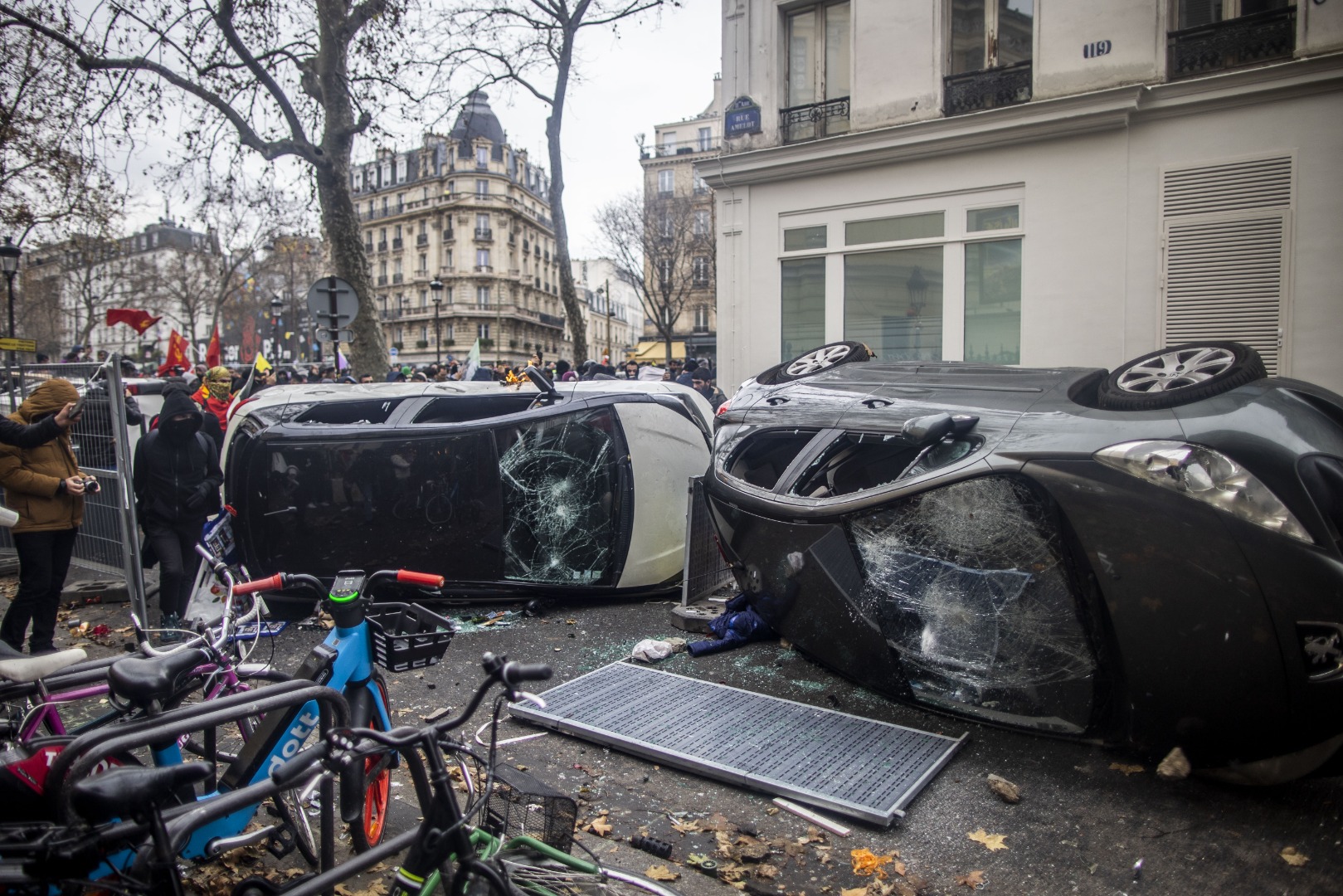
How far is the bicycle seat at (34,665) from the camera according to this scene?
2.74 metres

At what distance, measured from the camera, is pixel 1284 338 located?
1029cm

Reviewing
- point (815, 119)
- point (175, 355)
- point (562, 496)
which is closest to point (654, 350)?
point (815, 119)

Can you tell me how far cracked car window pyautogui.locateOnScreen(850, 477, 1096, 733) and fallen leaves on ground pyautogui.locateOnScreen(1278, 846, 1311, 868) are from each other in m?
0.72

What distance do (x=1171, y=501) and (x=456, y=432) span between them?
4.65 m

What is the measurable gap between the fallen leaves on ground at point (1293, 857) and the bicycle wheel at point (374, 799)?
3.02 meters

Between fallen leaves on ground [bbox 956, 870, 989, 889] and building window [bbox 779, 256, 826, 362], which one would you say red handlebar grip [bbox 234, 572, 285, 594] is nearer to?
fallen leaves on ground [bbox 956, 870, 989, 889]

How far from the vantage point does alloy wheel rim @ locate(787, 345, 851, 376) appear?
5.39 meters

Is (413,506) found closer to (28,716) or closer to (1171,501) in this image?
(28,716)

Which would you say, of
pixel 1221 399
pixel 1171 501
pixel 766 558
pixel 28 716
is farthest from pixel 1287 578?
pixel 28 716

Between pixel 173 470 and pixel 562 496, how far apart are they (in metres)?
2.70

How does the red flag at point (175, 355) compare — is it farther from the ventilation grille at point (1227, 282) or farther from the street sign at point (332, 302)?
the ventilation grille at point (1227, 282)

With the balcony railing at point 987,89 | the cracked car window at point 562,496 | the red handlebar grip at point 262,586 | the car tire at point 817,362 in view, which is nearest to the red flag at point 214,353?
the cracked car window at point 562,496

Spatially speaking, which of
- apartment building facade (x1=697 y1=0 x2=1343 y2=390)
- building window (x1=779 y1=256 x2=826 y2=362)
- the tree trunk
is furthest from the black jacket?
the tree trunk

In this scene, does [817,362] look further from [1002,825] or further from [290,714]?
[290,714]
